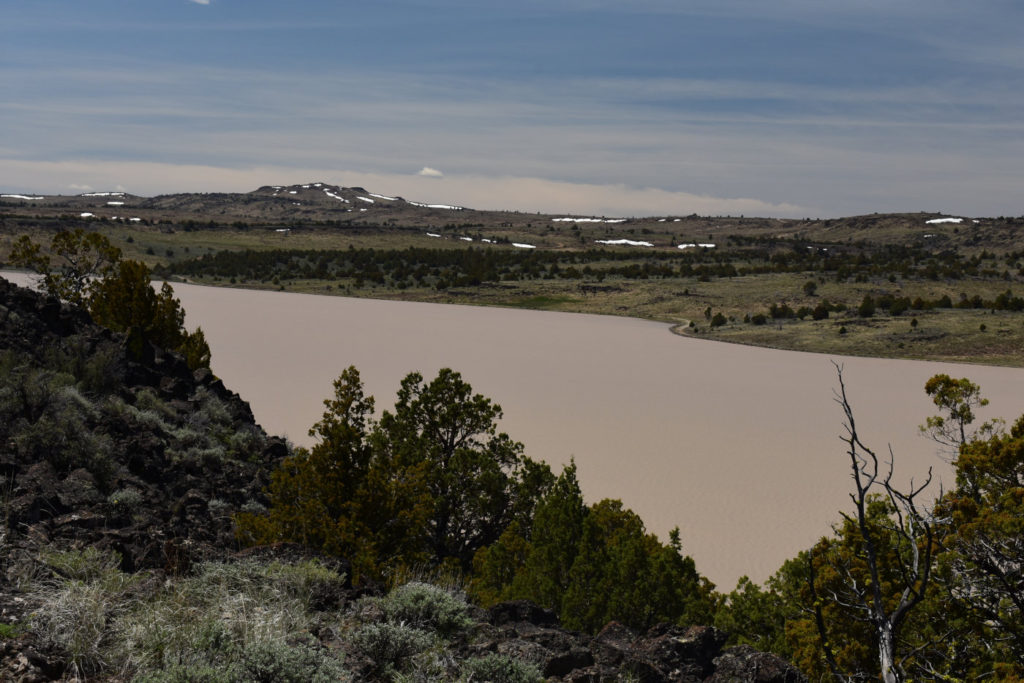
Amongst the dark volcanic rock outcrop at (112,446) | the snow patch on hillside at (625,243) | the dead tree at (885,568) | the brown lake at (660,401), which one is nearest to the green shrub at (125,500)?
the dark volcanic rock outcrop at (112,446)

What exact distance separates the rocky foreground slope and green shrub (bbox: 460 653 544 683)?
0.01 metres

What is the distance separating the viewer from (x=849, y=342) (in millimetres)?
57375

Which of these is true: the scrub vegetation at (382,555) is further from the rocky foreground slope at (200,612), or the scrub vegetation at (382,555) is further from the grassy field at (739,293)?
the grassy field at (739,293)

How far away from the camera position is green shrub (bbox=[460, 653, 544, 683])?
671cm

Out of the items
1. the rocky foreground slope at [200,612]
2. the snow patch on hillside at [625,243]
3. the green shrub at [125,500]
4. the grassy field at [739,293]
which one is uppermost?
the snow patch on hillside at [625,243]

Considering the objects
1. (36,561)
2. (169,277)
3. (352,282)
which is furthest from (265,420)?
(169,277)

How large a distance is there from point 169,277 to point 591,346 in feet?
228

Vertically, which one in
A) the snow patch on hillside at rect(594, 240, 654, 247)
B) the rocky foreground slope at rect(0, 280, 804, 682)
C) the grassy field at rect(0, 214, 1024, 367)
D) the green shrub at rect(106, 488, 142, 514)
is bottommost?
the green shrub at rect(106, 488, 142, 514)

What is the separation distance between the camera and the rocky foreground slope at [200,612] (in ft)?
20.7

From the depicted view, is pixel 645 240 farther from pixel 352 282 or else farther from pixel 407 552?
pixel 407 552

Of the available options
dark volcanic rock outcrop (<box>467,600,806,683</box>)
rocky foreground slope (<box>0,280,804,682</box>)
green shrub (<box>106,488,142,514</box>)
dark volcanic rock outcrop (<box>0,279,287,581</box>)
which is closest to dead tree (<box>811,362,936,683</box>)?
dark volcanic rock outcrop (<box>467,600,806,683</box>)

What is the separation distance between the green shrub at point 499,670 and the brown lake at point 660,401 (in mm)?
10697

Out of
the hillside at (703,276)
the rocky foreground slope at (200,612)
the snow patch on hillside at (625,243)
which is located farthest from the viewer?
the snow patch on hillside at (625,243)

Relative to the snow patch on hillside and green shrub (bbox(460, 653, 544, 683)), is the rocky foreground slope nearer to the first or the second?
green shrub (bbox(460, 653, 544, 683))
